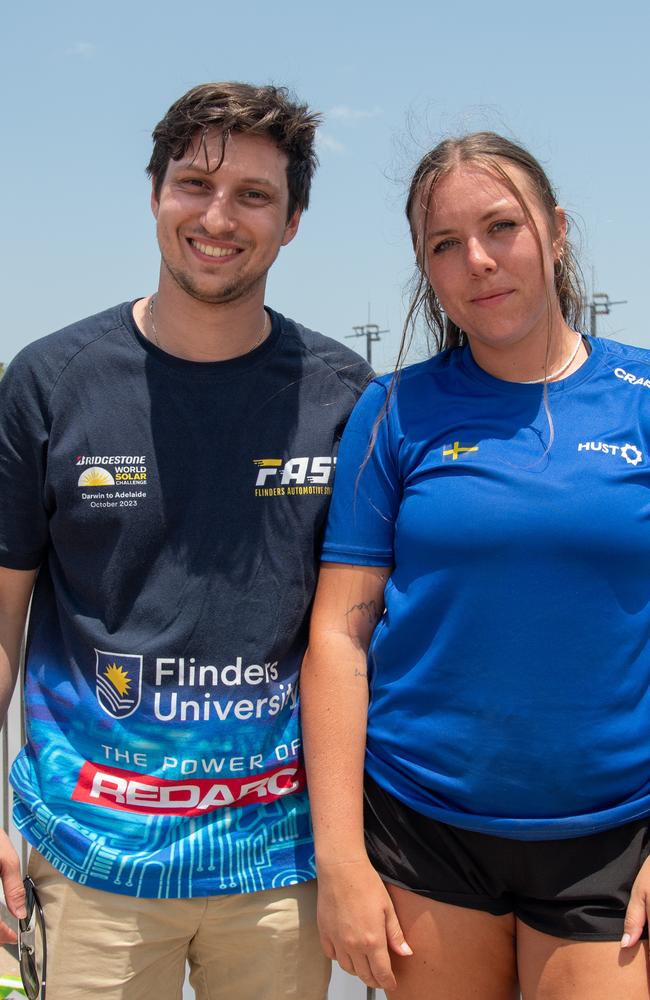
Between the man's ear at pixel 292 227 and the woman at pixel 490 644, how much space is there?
39 cm

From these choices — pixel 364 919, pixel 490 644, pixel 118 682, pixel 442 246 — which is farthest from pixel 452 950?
pixel 442 246

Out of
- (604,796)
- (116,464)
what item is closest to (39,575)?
(116,464)

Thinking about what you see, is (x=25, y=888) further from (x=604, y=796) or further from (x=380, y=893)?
(x=604, y=796)

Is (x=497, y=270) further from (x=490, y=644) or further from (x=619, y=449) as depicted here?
(x=490, y=644)

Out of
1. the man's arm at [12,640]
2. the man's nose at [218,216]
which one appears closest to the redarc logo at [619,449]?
the man's nose at [218,216]

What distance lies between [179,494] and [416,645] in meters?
0.65

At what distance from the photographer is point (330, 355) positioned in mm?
2379

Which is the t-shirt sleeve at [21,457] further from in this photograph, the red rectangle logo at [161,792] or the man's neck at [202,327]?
the red rectangle logo at [161,792]

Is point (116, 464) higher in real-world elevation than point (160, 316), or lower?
lower

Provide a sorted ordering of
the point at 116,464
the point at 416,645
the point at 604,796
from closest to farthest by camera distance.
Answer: the point at 604,796 → the point at 416,645 → the point at 116,464

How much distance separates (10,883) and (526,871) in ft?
3.89

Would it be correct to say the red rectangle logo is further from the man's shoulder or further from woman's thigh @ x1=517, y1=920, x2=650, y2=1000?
the man's shoulder

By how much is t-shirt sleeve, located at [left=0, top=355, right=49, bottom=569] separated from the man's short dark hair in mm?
613

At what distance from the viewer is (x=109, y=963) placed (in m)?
2.16
